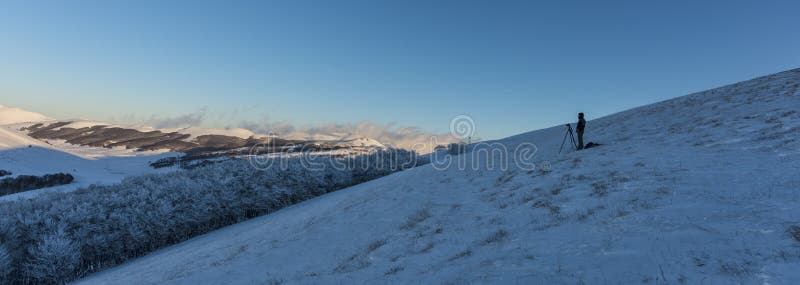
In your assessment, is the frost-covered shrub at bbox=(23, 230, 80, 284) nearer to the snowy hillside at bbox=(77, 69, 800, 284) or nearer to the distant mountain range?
the snowy hillside at bbox=(77, 69, 800, 284)

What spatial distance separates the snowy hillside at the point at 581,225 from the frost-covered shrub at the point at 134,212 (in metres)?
5.59

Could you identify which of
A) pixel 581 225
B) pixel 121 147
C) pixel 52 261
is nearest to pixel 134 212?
pixel 52 261

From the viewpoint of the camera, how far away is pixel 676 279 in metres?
4.74

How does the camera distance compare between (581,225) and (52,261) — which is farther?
(52,261)

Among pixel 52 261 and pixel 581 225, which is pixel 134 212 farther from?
pixel 581 225

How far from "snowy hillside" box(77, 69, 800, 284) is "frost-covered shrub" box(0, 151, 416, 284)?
5587 millimetres

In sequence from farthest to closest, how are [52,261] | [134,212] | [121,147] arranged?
[121,147], [134,212], [52,261]

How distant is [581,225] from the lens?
24.9 ft

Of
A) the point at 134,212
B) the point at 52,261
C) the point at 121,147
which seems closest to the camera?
the point at 52,261

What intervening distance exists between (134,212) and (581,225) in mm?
22919

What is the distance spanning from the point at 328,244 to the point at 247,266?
8.12 ft

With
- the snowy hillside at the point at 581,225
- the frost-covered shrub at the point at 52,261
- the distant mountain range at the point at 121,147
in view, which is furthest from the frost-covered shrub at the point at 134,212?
the distant mountain range at the point at 121,147

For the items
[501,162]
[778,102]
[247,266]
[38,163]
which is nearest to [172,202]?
[247,266]

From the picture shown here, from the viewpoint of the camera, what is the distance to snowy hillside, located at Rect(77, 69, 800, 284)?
5434 mm
